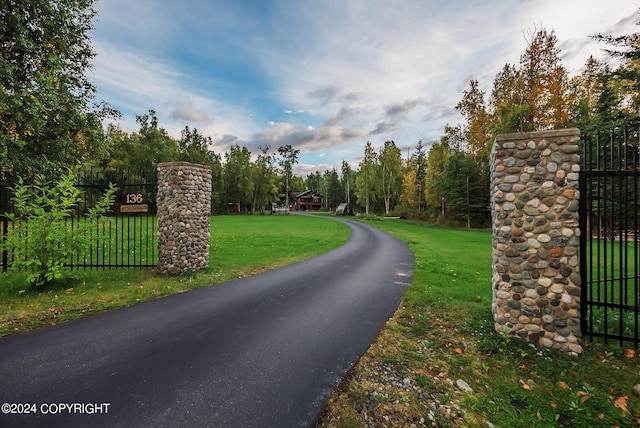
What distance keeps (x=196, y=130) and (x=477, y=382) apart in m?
53.5

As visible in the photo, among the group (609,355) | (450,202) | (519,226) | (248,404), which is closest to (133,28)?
(248,404)

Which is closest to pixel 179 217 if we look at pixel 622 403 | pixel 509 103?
pixel 622 403

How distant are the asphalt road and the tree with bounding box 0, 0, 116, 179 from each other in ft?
21.3

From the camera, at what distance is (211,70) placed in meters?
12.8

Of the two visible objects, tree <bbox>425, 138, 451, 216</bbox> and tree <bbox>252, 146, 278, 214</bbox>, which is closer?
tree <bbox>425, 138, 451, 216</bbox>

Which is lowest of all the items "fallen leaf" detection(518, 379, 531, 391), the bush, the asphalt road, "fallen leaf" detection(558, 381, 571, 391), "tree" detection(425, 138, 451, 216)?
"fallen leaf" detection(518, 379, 531, 391)

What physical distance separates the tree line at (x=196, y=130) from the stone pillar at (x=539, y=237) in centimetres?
628

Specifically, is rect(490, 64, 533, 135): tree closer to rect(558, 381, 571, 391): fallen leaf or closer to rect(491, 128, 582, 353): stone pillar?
rect(491, 128, 582, 353): stone pillar

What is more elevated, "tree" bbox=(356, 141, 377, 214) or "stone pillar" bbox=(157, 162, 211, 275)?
"tree" bbox=(356, 141, 377, 214)

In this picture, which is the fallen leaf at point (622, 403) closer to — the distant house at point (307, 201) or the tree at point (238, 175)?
the tree at point (238, 175)

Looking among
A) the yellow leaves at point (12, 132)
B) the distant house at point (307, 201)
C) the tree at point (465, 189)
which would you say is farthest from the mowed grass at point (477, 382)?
the distant house at point (307, 201)

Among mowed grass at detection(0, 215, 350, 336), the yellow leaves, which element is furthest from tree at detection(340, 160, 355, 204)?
the yellow leaves

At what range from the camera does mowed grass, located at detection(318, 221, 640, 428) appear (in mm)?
2662

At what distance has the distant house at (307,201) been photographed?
77625mm
